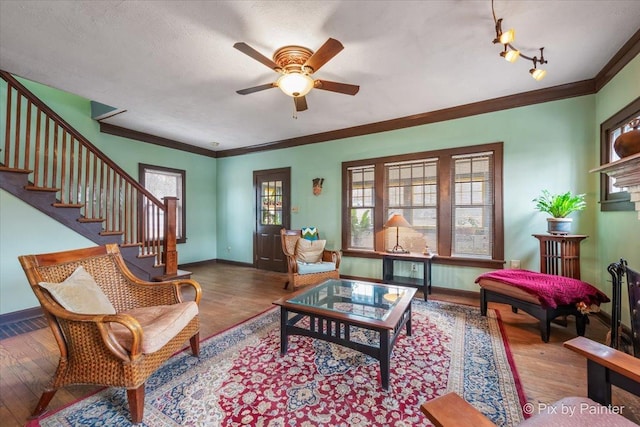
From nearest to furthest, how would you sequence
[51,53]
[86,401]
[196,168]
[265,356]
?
[86,401] → [265,356] → [51,53] → [196,168]

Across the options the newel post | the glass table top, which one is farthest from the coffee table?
the newel post

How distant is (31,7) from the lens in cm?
193

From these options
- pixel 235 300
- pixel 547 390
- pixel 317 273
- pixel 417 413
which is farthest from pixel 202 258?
pixel 547 390

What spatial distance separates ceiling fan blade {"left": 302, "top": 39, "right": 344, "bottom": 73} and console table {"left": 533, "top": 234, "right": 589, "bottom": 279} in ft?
9.97

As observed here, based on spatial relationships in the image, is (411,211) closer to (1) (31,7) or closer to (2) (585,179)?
(2) (585,179)

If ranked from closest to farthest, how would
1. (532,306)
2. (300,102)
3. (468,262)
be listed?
1. (532,306)
2. (300,102)
3. (468,262)

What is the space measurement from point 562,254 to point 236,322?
12.2 feet

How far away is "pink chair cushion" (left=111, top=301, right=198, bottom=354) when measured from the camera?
162 cm

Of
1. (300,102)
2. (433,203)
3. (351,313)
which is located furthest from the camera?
(433,203)

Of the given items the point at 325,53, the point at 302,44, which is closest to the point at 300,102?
the point at 302,44

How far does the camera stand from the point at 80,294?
5.79 feet

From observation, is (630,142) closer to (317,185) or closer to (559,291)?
(559,291)

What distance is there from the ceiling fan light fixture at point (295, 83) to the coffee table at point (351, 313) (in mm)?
1878

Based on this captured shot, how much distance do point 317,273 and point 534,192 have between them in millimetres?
3073
